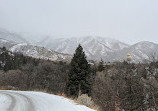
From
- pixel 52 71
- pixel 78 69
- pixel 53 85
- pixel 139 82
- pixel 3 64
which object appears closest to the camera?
pixel 78 69

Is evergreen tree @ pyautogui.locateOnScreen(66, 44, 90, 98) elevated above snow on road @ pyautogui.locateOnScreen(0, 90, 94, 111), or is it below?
below

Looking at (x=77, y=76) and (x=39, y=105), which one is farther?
(x=77, y=76)

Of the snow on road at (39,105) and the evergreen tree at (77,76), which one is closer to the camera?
the snow on road at (39,105)

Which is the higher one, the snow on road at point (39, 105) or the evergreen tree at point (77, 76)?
the snow on road at point (39, 105)

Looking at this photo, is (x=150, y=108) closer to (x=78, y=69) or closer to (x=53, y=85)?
(x=78, y=69)

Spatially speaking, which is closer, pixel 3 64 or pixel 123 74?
pixel 123 74

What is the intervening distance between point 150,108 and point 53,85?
47.4 m

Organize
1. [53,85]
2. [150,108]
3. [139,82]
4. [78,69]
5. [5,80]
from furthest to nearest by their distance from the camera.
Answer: [53,85]
[5,80]
[139,82]
[150,108]
[78,69]

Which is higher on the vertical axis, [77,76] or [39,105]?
[39,105]

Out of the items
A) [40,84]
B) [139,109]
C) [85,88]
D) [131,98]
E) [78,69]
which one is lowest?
[40,84]

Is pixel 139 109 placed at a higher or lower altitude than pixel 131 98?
lower

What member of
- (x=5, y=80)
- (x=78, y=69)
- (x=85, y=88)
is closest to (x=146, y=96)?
(x=85, y=88)

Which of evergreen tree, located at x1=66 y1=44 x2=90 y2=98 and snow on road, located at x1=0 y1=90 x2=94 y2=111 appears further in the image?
evergreen tree, located at x1=66 y1=44 x2=90 y2=98

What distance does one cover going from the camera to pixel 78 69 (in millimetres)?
28281
